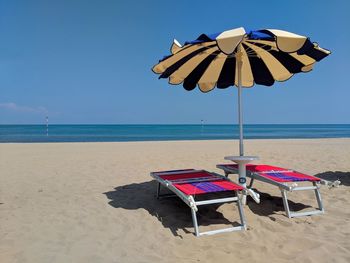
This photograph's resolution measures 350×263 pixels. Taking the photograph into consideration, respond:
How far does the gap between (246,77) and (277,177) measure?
2.14 m

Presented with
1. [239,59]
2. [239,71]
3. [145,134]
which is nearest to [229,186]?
[239,71]

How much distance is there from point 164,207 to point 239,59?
2466mm

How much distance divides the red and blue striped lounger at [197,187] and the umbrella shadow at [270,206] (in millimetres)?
431

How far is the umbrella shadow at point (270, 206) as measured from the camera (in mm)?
4570

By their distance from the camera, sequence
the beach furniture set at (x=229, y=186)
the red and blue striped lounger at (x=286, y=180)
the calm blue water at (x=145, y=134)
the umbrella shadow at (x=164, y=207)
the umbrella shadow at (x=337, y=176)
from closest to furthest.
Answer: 1. the beach furniture set at (x=229, y=186)
2. the umbrella shadow at (x=164, y=207)
3. the red and blue striped lounger at (x=286, y=180)
4. the umbrella shadow at (x=337, y=176)
5. the calm blue water at (x=145, y=134)

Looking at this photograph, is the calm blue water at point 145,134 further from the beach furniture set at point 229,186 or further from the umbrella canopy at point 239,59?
the beach furniture set at point 229,186

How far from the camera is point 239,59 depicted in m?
4.85

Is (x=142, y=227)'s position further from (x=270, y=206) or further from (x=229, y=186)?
(x=270, y=206)

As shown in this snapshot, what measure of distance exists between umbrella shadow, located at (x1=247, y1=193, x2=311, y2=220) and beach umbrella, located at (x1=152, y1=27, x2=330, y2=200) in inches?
31.5

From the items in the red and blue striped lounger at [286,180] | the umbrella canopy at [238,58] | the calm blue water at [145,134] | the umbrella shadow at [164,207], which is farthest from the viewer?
the calm blue water at [145,134]

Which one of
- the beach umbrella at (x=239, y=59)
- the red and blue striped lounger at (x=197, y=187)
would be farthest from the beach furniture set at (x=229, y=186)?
the beach umbrella at (x=239, y=59)

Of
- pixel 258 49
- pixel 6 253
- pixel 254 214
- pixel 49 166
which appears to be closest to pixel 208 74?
pixel 258 49

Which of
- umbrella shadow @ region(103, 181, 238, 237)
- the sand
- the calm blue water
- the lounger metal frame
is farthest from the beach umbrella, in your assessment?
the calm blue water

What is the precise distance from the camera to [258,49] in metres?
4.96
